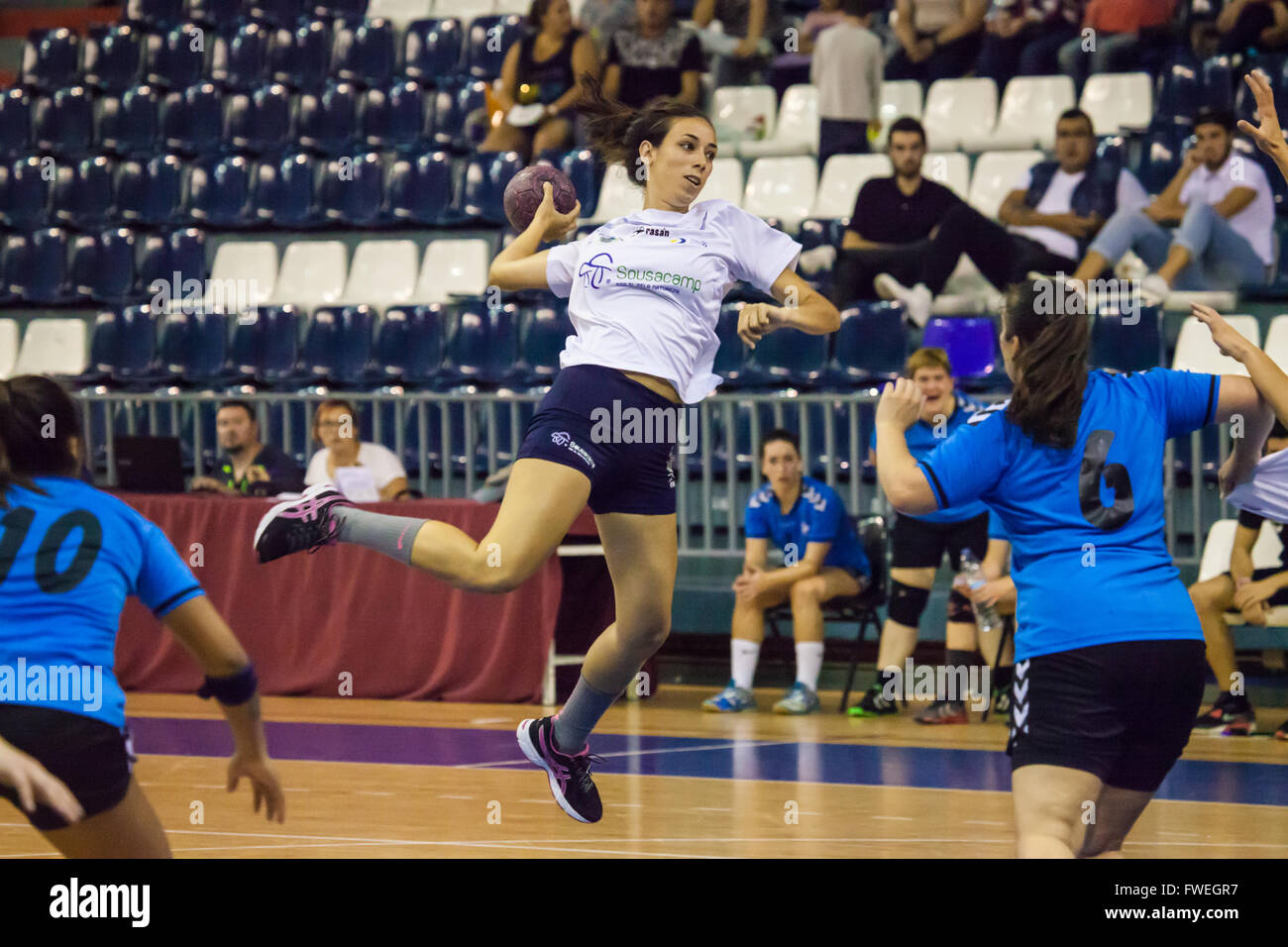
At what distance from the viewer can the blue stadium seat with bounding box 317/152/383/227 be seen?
14.9 metres

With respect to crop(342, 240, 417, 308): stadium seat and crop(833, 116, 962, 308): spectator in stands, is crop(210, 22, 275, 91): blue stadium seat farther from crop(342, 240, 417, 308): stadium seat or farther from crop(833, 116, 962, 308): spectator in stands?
crop(833, 116, 962, 308): spectator in stands

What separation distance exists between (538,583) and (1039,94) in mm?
5583

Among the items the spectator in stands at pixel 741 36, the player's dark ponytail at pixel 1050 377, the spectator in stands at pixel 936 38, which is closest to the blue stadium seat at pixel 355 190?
the spectator in stands at pixel 741 36

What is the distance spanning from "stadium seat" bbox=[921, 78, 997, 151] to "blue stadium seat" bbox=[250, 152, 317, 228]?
5299mm

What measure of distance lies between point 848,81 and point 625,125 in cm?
759

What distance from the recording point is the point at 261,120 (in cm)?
1597

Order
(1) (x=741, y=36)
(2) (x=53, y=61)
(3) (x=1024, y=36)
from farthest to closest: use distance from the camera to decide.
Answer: (2) (x=53, y=61)
(1) (x=741, y=36)
(3) (x=1024, y=36)

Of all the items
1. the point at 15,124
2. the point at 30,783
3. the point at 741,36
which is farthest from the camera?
the point at 15,124

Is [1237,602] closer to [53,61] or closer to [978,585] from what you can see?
[978,585]

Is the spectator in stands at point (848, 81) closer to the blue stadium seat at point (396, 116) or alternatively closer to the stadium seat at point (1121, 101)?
the stadium seat at point (1121, 101)

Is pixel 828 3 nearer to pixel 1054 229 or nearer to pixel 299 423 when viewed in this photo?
pixel 1054 229

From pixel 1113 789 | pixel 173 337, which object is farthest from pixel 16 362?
pixel 1113 789

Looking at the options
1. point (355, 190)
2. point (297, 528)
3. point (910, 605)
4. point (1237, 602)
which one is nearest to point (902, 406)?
point (297, 528)

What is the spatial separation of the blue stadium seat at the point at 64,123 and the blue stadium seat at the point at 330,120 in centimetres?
237
